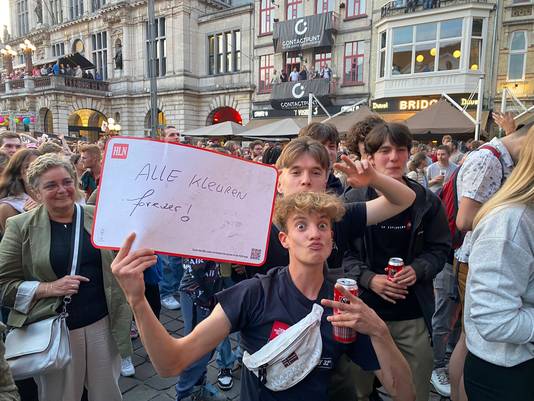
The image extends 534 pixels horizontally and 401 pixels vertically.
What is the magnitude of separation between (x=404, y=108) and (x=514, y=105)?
15.5 feet

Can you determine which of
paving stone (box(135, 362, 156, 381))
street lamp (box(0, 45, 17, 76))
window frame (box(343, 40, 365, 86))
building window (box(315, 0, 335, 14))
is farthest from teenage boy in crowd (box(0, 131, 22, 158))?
Result: street lamp (box(0, 45, 17, 76))

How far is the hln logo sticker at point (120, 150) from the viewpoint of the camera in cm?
139

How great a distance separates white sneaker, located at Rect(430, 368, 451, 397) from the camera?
123 inches

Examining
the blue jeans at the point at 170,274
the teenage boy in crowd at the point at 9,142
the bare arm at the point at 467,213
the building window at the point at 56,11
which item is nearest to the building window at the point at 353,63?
the blue jeans at the point at 170,274

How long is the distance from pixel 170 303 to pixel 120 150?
4.16m

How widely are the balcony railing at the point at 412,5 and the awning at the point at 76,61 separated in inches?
882

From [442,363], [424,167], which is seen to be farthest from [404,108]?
[442,363]

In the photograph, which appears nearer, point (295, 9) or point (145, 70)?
point (295, 9)

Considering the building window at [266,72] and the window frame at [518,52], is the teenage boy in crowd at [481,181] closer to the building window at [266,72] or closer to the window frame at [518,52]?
the window frame at [518,52]

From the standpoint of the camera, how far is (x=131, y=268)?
1.29 m

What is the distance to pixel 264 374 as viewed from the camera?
147cm

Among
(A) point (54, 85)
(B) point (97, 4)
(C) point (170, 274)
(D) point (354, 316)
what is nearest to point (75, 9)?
(B) point (97, 4)

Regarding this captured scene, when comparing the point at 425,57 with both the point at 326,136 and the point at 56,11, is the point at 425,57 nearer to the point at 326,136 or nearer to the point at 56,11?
the point at 326,136

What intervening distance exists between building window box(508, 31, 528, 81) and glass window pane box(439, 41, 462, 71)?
2.18 meters
